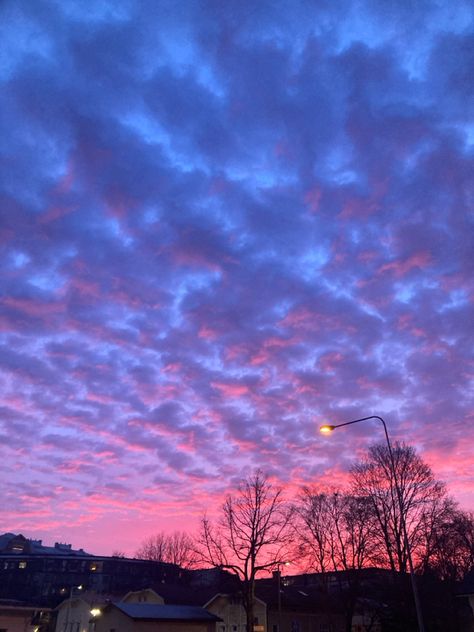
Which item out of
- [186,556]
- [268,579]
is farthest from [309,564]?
[186,556]

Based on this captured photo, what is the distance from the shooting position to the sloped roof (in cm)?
4547

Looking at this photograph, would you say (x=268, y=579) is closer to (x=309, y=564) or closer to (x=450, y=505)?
(x=309, y=564)

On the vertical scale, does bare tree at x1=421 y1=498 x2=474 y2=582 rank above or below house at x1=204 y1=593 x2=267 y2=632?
above

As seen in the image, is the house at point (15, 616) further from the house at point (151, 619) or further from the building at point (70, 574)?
the building at point (70, 574)

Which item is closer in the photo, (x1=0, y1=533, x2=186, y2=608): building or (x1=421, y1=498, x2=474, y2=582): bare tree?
(x1=421, y1=498, x2=474, y2=582): bare tree

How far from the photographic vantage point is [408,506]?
40000mm

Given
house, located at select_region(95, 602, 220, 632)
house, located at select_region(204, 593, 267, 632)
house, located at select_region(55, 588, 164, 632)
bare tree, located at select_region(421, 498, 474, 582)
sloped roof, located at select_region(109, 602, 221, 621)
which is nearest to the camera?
bare tree, located at select_region(421, 498, 474, 582)

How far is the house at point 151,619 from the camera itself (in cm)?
4506

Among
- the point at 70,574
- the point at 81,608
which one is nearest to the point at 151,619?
the point at 81,608

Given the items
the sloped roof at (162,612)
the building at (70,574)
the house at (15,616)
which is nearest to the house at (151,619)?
the sloped roof at (162,612)

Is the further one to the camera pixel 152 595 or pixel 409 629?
pixel 152 595

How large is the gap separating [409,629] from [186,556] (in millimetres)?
90797

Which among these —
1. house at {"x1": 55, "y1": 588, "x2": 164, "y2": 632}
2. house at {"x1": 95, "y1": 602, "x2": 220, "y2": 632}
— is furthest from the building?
house at {"x1": 95, "y1": 602, "x2": 220, "y2": 632}

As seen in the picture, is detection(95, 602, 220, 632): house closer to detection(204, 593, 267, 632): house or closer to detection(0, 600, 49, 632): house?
detection(204, 593, 267, 632): house
